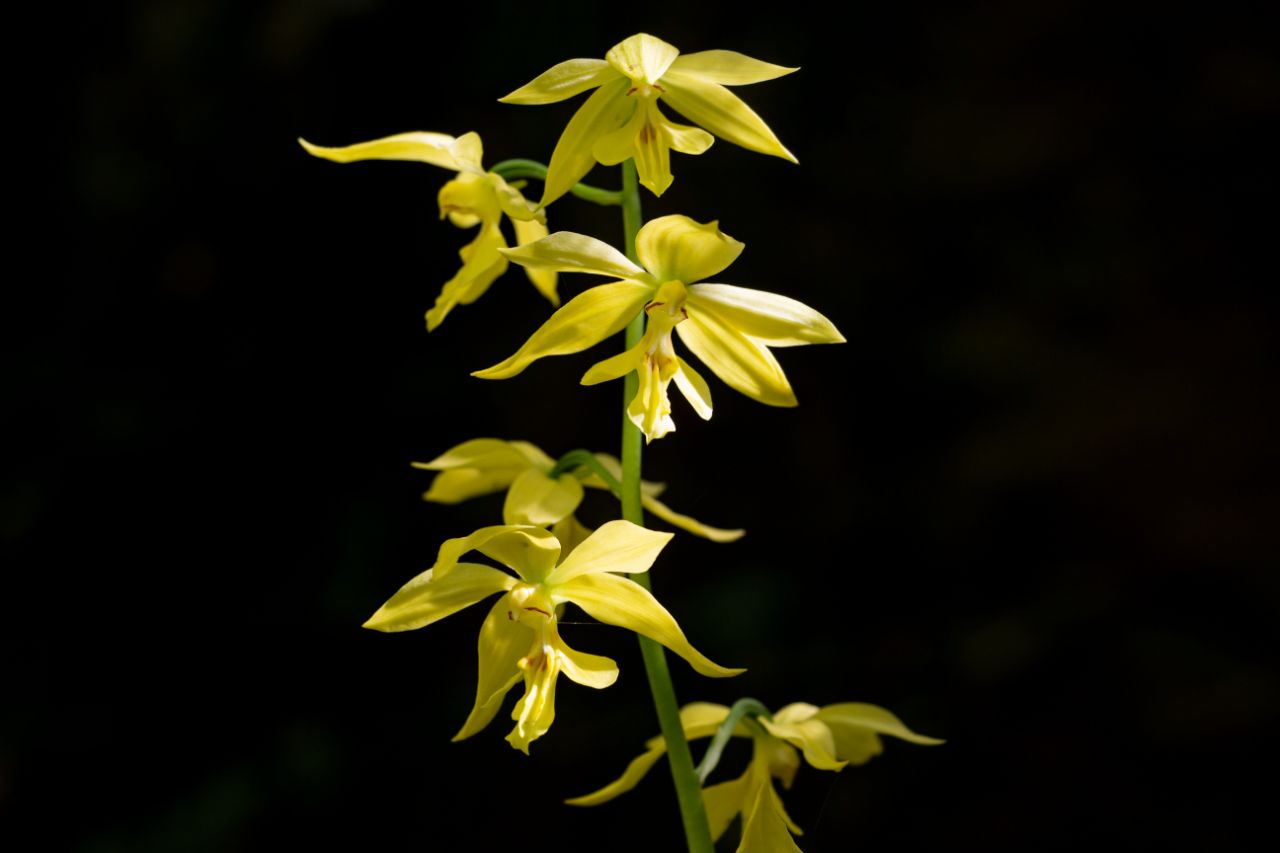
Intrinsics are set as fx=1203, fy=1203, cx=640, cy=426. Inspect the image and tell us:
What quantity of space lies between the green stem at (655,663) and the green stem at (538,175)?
0.08 ft

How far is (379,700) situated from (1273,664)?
2.02 meters

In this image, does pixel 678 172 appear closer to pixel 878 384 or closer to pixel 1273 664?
pixel 878 384

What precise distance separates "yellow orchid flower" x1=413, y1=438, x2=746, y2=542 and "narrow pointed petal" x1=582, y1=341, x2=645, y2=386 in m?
0.16

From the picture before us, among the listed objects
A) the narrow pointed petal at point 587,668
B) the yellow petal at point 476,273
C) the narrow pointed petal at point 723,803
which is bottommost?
the narrow pointed petal at point 723,803

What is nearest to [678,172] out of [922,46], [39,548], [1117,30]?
[922,46]

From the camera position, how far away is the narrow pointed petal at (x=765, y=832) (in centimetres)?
121

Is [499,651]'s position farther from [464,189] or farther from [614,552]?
[464,189]

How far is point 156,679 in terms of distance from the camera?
2.80 meters

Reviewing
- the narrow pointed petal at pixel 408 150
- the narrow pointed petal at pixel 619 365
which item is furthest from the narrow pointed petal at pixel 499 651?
the narrow pointed petal at pixel 408 150

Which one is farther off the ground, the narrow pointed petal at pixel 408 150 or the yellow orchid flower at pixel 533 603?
the narrow pointed petal at pixel 408 150

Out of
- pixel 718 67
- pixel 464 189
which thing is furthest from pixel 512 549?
pixel 718 67

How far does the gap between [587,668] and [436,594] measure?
0.16 m

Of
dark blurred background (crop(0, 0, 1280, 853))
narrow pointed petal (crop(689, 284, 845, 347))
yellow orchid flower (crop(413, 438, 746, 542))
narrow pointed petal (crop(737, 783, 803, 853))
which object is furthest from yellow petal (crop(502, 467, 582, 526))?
dark blurred background (crop(0, 0, 1280, 853))

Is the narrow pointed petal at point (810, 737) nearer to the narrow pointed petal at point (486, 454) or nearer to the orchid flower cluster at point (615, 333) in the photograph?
the orchid flower cluster at point (615, 333)
